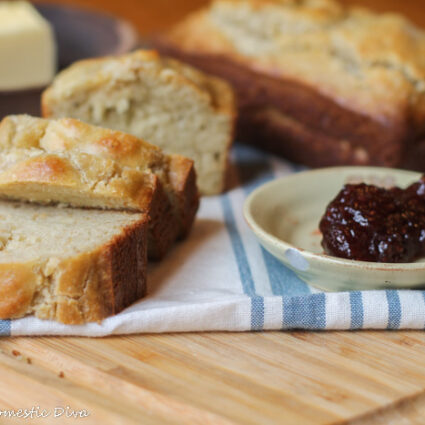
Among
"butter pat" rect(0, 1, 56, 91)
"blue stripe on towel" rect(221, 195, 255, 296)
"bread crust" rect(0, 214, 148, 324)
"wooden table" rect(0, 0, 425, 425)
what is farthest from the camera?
"butter pat" rect(0, 1, 56, 91)

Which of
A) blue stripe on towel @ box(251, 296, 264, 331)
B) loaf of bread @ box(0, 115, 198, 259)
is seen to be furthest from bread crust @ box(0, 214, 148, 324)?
blue stripe on towel @ box(251, 296, 264, 331)

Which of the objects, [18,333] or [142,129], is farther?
[142,129]

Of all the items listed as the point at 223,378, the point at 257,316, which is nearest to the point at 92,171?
the point at 257,316

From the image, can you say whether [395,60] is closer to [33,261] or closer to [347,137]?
[347,137]

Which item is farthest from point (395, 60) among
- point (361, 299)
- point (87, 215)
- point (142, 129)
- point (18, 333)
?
point (18, 333)

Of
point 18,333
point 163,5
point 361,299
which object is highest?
point 163,5

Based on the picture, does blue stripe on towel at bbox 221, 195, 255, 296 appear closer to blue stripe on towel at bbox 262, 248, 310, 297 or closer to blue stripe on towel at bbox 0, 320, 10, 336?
blue stripe on towel at bbox 262, 248, 310, 297
